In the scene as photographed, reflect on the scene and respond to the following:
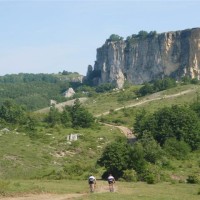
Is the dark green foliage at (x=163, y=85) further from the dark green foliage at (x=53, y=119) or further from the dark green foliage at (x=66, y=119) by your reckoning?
the dark green foliage at (x=53, y=119)

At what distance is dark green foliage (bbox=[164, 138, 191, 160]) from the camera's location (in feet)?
143

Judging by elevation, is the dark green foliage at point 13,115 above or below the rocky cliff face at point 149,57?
below

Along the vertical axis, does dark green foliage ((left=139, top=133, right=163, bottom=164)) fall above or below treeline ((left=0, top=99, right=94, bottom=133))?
below

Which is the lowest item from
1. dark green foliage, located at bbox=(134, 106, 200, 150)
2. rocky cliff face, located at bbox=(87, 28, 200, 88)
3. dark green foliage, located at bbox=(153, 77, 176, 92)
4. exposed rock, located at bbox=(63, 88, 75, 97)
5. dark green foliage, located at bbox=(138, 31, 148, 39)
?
dark green foliage, located at bbox=(134, 106, 200, 150)

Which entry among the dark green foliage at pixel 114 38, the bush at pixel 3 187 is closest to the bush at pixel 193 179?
the bush at pixel 3 187

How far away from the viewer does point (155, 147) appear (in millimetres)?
39906

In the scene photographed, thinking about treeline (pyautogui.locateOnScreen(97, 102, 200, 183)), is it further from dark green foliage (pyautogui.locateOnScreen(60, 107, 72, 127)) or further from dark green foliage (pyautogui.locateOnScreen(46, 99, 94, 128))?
dark green foliage (pyautogui.locateOnScreen(60, 107, 72, 127))

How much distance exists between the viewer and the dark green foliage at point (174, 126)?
47597 mm

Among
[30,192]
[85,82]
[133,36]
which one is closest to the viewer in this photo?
[30,192]

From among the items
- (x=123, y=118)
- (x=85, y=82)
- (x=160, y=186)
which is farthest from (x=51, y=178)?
(x=85, y=82)

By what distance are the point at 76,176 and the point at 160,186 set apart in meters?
6.72

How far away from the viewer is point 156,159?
38656 mm

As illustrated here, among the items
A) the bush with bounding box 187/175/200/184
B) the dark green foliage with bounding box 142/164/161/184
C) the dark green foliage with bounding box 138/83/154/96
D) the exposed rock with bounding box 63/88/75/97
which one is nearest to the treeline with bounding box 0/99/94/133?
the dark green foliage with bounding box 142/164/161/184

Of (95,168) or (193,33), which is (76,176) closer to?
(95,168)
